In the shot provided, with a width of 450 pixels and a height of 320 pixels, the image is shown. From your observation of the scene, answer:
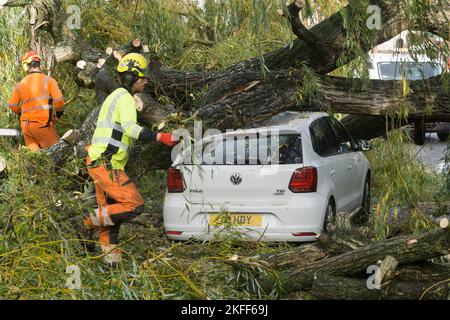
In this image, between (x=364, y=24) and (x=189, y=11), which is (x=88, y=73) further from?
(x=364, y=24)

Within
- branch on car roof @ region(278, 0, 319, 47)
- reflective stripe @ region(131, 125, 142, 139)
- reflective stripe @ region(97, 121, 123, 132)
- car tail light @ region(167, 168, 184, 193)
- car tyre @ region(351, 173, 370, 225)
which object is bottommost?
car tyre @ region(351, 173, 370, 225)

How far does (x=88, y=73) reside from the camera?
35.3 ft

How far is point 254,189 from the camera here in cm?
864

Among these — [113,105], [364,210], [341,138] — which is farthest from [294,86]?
[113,105]

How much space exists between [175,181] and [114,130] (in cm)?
119

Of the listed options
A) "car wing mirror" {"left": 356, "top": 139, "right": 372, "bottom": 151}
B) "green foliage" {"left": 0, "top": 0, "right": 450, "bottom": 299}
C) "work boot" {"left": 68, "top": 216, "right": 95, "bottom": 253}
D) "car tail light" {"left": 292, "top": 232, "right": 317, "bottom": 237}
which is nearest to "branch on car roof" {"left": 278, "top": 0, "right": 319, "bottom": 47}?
"green foliage" {"left": 0, "top": 0, "right": 450, "bottom": 299}

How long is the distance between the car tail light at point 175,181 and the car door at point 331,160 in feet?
4.85

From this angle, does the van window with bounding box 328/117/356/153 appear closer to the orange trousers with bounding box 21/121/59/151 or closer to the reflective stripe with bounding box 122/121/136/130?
the reflective stripe with bounding box 122/121/136/130

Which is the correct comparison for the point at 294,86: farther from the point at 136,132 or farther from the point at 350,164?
the point at 136,132

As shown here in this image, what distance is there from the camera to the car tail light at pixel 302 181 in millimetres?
8648

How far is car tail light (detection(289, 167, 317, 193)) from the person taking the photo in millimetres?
8648

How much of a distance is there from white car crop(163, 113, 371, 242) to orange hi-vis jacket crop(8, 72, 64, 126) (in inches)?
118

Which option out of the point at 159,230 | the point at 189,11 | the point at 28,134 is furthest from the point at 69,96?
the point at 159,230

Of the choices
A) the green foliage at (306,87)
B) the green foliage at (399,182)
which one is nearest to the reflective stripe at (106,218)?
the green foliage at (399,182)
